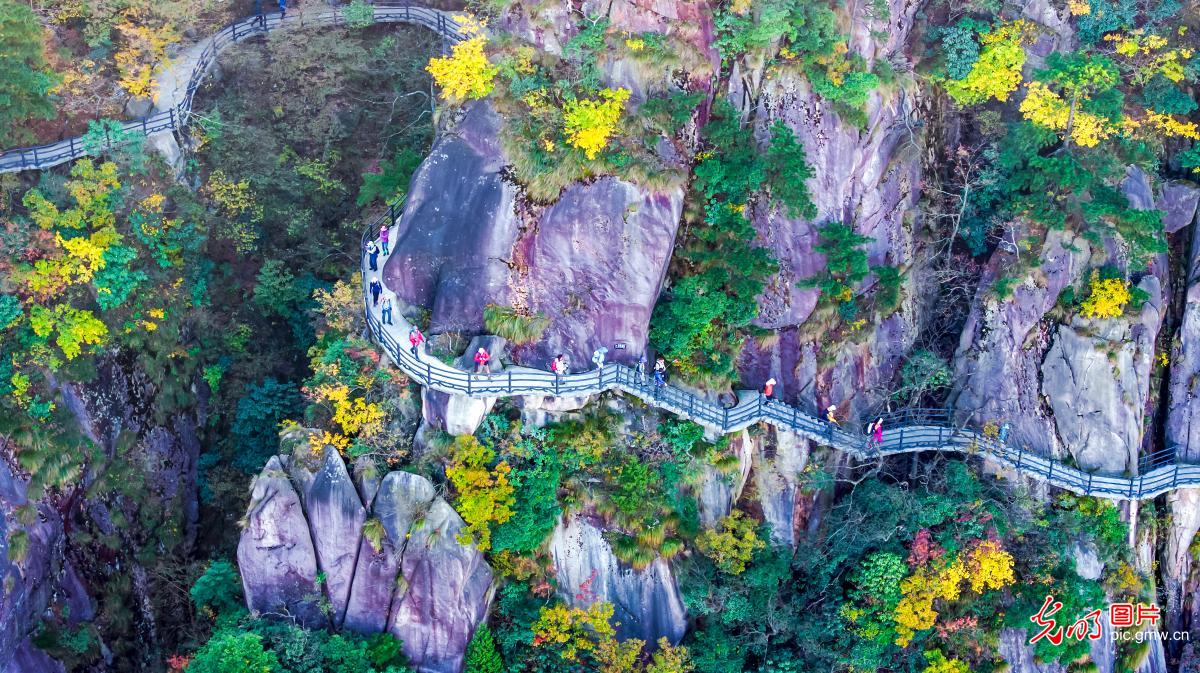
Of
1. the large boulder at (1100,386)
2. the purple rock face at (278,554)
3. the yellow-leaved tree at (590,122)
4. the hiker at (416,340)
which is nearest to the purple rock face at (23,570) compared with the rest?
the purple rock face at (278,554)

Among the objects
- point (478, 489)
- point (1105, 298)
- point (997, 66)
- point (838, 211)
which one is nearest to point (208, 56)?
point (478, 489)

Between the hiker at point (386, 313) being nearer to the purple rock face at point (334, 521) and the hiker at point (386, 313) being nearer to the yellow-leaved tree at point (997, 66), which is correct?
the purple rock face at point (334, 521)

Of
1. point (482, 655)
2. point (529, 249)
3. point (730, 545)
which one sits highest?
point (529, 249)

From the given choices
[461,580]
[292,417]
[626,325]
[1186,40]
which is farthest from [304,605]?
[1186,40]

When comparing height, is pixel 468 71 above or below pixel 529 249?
above

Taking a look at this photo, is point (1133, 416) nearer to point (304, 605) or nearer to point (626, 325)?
point (626, 325)

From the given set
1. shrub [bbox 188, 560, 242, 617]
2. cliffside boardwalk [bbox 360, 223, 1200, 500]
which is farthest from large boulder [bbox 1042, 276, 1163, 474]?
shrub [bbox 188, 560, 242, 617]

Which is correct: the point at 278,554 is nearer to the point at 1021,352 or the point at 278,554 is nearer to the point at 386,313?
the point at 386,313

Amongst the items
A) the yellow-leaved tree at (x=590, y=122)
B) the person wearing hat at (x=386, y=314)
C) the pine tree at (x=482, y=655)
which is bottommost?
the pine tree at (x=482, y=655)
